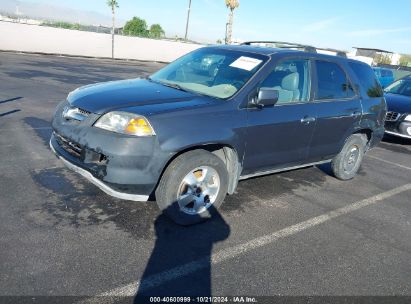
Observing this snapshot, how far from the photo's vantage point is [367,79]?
598cm

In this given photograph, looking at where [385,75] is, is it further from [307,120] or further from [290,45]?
[307,120]

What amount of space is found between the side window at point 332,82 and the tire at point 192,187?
188 cm

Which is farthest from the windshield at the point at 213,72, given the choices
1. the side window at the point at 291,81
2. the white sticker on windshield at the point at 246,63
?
the side window at the point at 291,81

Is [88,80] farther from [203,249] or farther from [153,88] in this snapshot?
[203,249]

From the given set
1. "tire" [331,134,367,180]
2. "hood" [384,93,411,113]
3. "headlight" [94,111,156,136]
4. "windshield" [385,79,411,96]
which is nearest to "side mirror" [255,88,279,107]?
"headlight" [94,111,156,136]

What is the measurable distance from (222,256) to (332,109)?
8.95 feet

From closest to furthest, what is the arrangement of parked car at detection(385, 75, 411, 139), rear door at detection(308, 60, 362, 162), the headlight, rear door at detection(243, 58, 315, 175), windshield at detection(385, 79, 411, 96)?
the headlight
rear door at detection(243, 58, 315, 175)
rear door at detection(308, 60, 362, 162)
parked car at detection(385, 75, 411, 139)
windshield at detection(385, 79, 411, 96)

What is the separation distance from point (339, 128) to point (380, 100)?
1284 mm

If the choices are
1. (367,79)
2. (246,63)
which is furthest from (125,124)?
(367,79)

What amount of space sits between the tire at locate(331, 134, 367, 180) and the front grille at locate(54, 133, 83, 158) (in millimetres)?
3796

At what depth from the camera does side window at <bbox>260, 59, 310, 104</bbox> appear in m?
4.50

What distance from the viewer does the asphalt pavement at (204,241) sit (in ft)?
10.0

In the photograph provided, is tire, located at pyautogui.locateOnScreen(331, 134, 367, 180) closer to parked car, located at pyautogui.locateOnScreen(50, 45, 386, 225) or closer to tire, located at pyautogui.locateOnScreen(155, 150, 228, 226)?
parked car, located at pyautogui.locateOnScreen(50, 45, 386, 225)

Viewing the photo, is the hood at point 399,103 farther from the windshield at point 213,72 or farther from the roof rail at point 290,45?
the windshield at point 213,72
